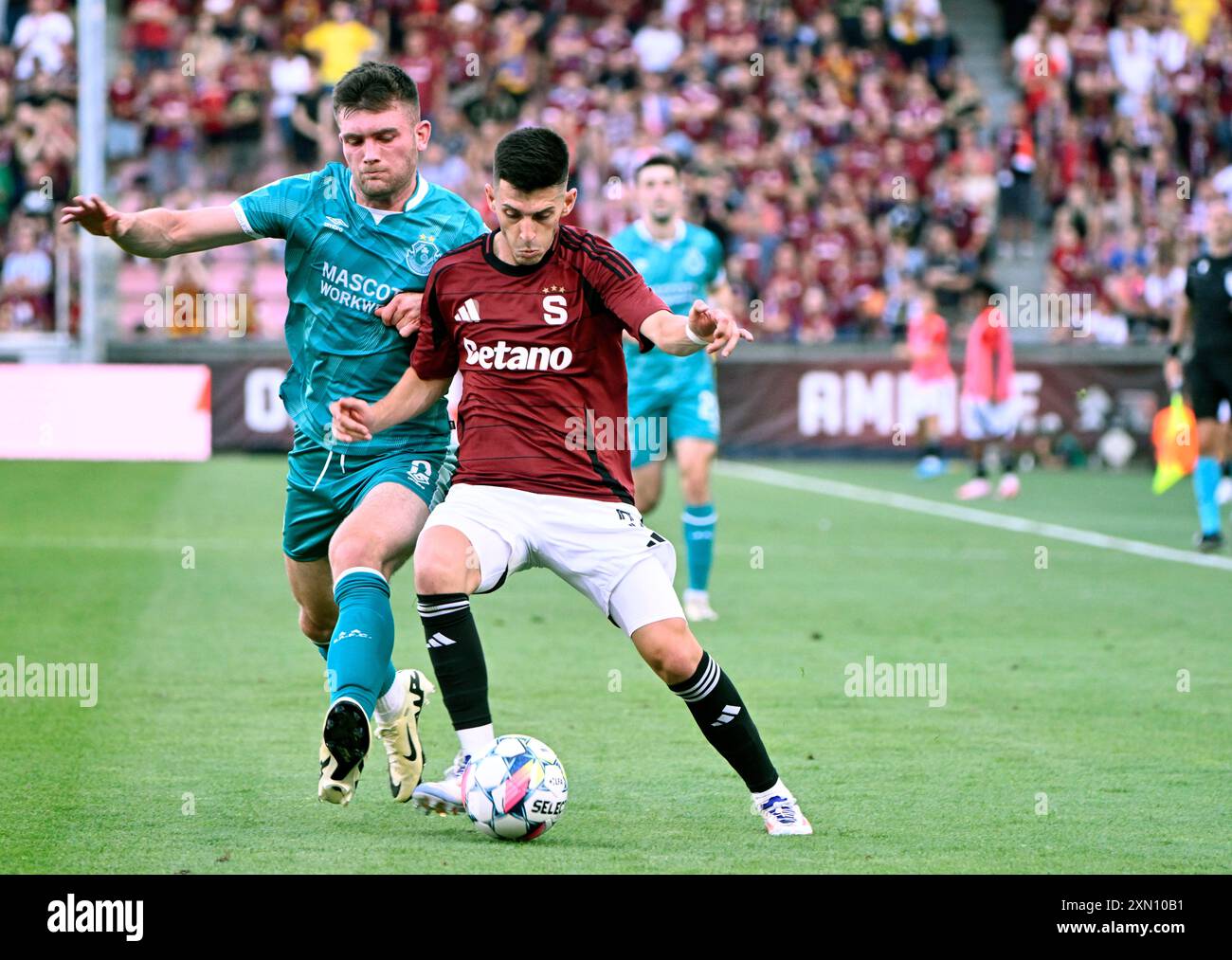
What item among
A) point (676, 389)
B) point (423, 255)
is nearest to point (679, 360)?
point (676, 389)

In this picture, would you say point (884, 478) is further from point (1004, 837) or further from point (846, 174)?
point (1004, 837)

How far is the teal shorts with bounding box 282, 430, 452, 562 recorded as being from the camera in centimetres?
591

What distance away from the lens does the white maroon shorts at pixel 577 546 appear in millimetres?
5457

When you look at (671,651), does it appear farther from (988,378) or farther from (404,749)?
(988,378)

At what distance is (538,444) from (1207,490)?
9640mm

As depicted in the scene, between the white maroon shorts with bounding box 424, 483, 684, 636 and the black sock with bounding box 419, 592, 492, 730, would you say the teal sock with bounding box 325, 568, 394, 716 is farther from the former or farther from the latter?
the white maroon shorts with bounding box 424, 483, 684, 636

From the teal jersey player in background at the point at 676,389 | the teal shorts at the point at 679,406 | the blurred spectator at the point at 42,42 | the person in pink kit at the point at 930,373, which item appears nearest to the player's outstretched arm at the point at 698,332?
the teal jersey player in background at the point at 676,389

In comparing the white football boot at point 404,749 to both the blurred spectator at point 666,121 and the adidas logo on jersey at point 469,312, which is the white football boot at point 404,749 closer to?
the adidas logo on jersey at point 469,312

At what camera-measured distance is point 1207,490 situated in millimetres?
14117

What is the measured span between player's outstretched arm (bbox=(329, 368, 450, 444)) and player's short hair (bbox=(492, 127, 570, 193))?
0.71 metres

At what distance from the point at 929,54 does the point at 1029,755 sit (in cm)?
2201

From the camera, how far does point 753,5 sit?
2755cm

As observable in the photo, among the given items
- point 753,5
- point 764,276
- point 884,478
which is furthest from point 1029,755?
point 753,5
